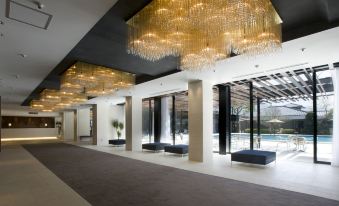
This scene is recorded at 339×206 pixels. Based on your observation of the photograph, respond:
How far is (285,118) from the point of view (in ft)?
37.9

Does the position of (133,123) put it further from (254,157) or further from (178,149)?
(254,157)

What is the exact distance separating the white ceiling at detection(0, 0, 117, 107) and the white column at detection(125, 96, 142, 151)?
6.54 meters

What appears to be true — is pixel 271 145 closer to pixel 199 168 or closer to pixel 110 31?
pixel 199 168

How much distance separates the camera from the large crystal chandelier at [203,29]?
3.92m

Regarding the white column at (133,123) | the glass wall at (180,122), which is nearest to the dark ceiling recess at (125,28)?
the white column at (133,123)

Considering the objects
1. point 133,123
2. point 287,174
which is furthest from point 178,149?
point 287,174

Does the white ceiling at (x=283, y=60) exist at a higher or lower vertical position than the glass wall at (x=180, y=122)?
higher

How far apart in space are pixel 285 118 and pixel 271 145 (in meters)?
2.33

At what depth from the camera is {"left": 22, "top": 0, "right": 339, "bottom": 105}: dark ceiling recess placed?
4391 mm

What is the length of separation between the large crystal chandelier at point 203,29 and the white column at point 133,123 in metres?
9.44

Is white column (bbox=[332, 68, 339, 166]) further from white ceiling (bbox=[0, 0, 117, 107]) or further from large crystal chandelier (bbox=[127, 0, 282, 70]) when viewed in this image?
white ceiling (bbox=[0, 0, 117, 107])

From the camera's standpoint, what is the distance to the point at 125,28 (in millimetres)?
5312

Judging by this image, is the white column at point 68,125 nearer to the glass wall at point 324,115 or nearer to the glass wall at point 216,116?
the glass wall at point 216,116

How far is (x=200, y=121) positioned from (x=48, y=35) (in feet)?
21.4
